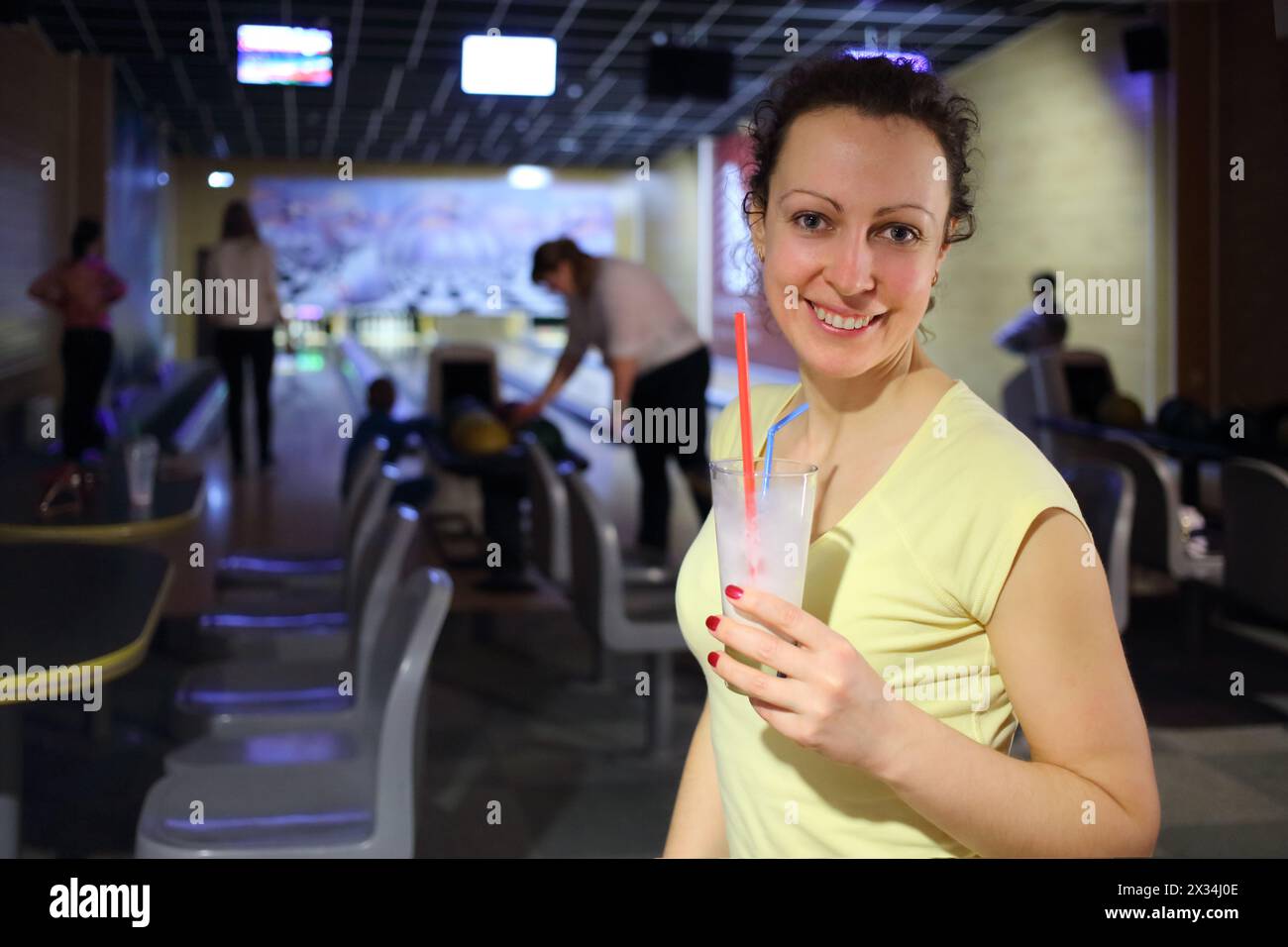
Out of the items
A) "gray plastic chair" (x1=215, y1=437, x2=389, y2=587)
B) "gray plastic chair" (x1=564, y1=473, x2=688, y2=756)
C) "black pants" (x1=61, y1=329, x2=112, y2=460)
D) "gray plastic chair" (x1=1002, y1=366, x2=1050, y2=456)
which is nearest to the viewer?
"gray plastic chair" (x1=564, y1=473, x2=688, y2=756)

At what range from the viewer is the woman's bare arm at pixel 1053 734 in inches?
24.5

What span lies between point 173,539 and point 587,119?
919 centimetres

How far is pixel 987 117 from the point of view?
25.2 ft

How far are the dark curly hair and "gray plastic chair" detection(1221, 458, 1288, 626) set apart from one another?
88.2 inches

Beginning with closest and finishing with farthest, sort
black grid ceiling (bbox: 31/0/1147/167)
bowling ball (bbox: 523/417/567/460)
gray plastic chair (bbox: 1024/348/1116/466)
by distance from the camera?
1. bowling ball (bbox: 523/417/567/460)
2. gray plastic chair (bbox: 1024/348/1116/466)
3. black grid ceiling (bbox: 31/0/1147/167)

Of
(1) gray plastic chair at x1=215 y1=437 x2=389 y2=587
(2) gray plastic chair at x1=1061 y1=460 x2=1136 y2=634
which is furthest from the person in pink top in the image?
(2) gray plastic chair at x1=1061 y1=460 x2=1136 y2=634

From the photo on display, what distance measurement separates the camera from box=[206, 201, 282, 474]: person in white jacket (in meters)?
5.33

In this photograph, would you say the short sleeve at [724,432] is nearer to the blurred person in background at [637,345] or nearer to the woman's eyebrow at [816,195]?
the woman's eyebrow at [816,195]

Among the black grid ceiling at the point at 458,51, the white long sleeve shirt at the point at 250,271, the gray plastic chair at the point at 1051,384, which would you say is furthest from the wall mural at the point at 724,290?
the gray plastic chair at the point at 1051,384

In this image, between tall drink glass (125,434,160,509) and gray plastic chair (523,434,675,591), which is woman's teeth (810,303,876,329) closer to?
tall drink glass (125,434,160,509)

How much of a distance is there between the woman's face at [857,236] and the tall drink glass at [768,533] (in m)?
0.09
